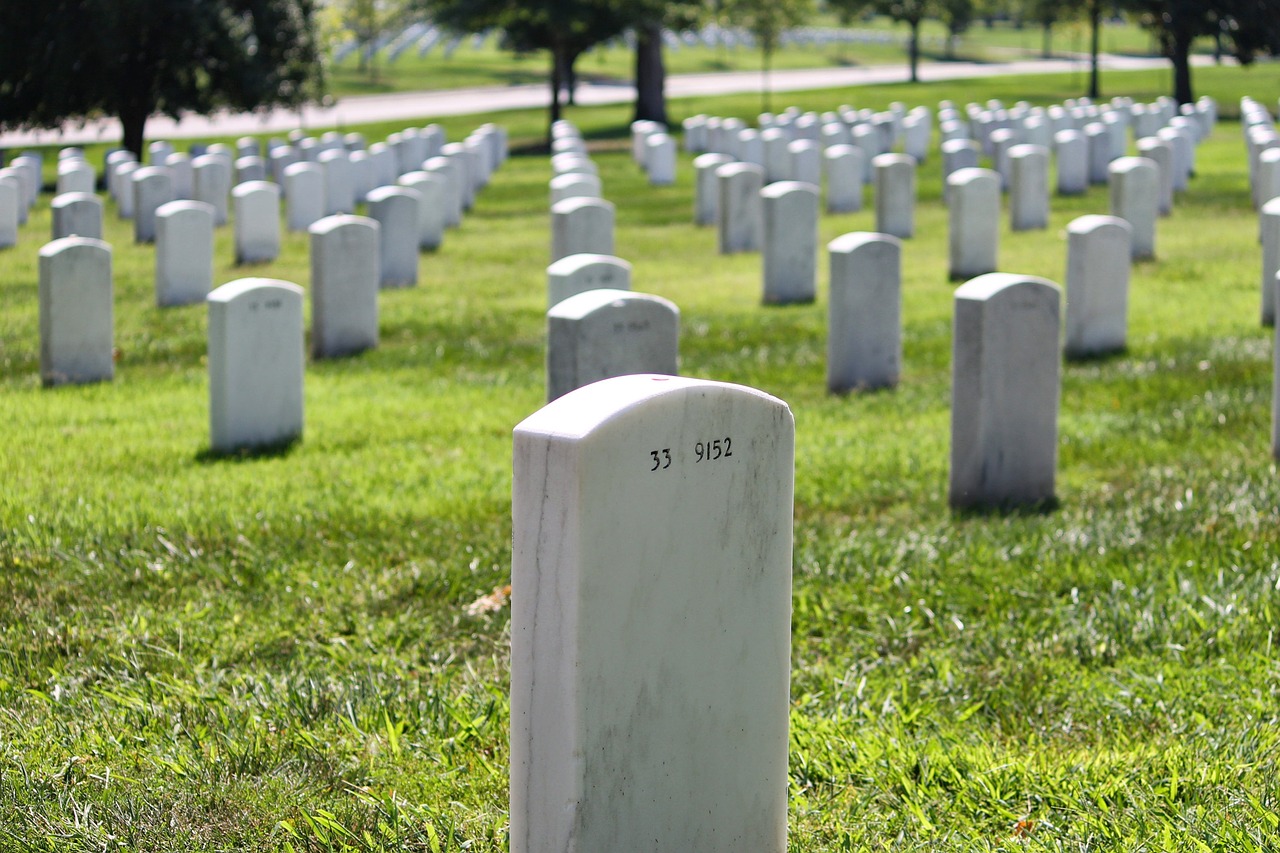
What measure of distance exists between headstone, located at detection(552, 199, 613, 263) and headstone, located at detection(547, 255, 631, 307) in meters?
4.73

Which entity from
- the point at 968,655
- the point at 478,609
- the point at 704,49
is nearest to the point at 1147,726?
the point at 968,655

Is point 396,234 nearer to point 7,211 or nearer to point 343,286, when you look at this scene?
point 343,286

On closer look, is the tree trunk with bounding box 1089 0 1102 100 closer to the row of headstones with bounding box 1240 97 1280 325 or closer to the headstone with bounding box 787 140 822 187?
the row of headstones with bounding box 1240 97 1280 325

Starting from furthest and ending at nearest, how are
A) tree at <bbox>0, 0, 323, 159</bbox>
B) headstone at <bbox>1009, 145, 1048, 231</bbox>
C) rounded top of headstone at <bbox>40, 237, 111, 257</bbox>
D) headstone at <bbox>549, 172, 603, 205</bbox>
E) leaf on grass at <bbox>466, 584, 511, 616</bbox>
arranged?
tree at <bbox>0, 0, 323, 159</bbox>
headstone at <bbox>1009, 145, 1048, 231</bbox>
headstone at <bbox>549, 172, 603, 205</bbox>
rounded top of headstone at <bbox>40, 237, 111, 257</bbox>
leaf on grass at <bbox>466, 584, 511, 616</bbox>

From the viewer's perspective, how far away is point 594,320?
A: 21.7ft

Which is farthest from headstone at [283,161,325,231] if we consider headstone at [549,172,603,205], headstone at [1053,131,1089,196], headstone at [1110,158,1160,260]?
headstone at [1053,131,1089,196]

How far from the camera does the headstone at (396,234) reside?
14.7m

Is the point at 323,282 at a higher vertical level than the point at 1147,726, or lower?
higher

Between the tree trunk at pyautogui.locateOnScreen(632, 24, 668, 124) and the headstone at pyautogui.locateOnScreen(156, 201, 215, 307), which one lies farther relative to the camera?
the tree trunk at pyautogui.locateOnScreen(632, 24, 668, 124)

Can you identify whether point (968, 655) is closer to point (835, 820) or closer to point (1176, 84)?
point (835, 820)

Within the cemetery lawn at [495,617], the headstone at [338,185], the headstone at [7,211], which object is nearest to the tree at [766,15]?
the headstone at [338,185]

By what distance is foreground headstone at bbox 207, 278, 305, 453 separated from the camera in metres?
8.02

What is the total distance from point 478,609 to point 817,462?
2666 mm

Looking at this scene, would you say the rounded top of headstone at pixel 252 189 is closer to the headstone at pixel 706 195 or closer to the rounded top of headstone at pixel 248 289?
the headstone at pixel 706 195
